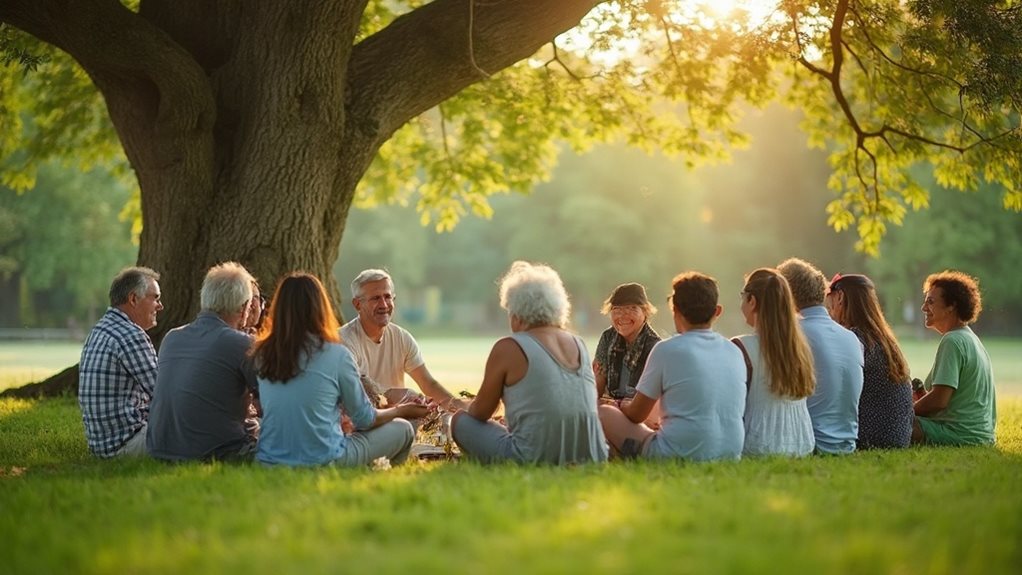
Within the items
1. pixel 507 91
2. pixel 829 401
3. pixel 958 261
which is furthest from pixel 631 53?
pixel 958 261

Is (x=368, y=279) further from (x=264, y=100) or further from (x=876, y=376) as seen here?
(x=876, y=376)

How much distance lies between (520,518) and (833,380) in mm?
4122

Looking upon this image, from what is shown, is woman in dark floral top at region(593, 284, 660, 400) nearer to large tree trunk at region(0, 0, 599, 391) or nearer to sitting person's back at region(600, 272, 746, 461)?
sitting person's back at region(600, 272, 746, 461)

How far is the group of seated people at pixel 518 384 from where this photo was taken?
7.52 meters

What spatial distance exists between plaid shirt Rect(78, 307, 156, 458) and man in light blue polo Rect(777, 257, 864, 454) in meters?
5.12

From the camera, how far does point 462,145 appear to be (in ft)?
66.4

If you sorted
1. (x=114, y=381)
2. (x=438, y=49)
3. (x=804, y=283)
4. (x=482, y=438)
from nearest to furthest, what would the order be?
1. (x=482, y=438)
2. (x=114, y=381)
3. (x=804, y=283)
4. (x=438, y=49)

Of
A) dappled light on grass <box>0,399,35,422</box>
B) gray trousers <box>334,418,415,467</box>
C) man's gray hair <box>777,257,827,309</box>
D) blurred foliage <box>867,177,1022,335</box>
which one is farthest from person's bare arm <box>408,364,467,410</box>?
blurred foliage <box>867,177,1022,335</box>

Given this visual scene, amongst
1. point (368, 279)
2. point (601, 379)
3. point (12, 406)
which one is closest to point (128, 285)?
point (368, 279)

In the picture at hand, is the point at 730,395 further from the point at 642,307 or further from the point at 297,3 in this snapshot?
the point at 297,3

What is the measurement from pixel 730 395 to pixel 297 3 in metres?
6.70

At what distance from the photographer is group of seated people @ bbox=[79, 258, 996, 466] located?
Result: 7.52 meters

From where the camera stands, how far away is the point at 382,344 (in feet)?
31.7

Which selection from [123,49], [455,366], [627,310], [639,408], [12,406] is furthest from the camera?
[455,366]
